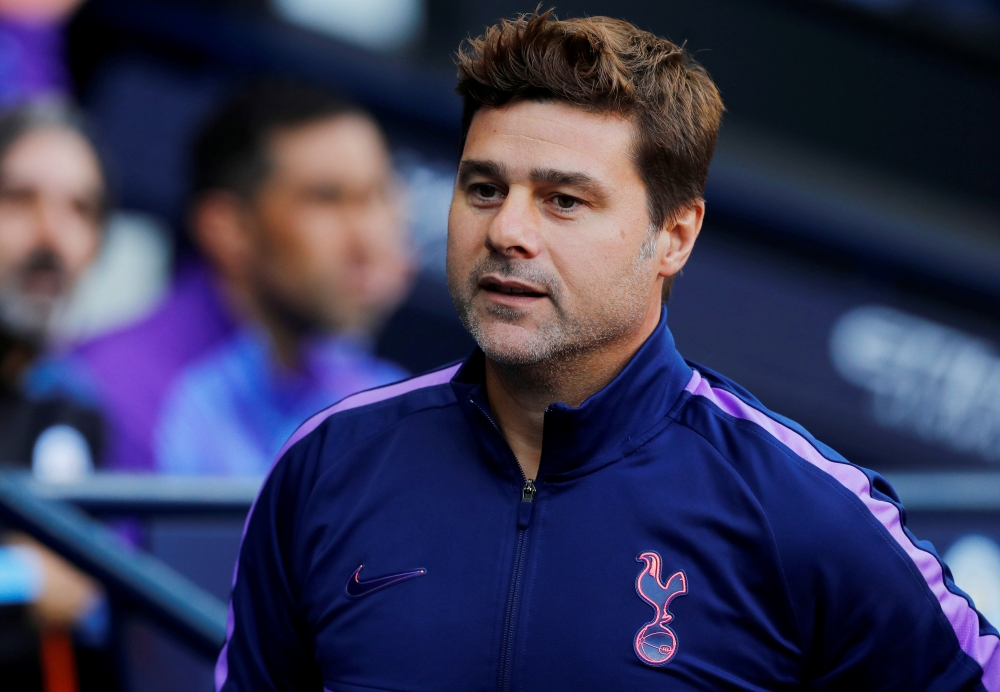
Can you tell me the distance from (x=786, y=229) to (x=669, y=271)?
401 cm

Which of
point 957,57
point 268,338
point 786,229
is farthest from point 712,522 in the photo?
point 957,57

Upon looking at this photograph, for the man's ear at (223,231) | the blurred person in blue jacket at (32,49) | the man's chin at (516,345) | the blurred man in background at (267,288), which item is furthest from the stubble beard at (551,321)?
the blurred person in blue jacket at (32,49)

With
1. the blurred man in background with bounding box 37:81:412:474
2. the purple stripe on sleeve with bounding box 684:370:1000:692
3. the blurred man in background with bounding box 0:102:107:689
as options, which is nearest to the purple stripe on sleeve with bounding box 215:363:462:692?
the purple stripe on sleeve with bounding box 684:370:1000:692

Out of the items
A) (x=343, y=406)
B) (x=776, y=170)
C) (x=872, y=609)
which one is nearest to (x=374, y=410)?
(x=343, y=406)

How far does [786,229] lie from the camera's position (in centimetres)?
552

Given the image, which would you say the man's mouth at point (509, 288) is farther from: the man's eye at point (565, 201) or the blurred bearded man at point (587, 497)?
the man's eye at point (565, 201)

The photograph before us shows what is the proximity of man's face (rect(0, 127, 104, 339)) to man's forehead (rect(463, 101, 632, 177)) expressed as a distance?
3428mm

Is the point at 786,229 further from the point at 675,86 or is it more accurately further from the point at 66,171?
the point at 675,86

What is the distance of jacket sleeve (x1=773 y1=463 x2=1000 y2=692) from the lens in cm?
146

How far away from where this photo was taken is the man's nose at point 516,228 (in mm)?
1543

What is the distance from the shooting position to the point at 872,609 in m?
1.46

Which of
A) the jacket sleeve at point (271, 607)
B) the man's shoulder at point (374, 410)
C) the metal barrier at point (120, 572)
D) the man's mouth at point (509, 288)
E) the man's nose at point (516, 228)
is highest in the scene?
the man's nose at point (516, 228)

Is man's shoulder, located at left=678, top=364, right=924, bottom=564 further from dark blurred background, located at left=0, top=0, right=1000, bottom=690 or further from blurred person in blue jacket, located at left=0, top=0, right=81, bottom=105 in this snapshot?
blurred person in blue jacket, located at left=0, top=0, right=81, bottom=105

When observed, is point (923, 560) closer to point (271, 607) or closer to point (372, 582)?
point (372, 582)
